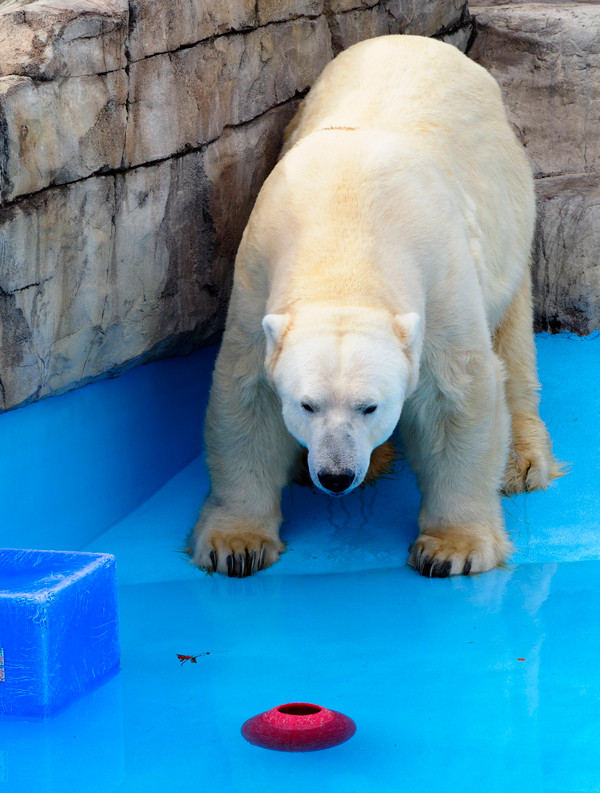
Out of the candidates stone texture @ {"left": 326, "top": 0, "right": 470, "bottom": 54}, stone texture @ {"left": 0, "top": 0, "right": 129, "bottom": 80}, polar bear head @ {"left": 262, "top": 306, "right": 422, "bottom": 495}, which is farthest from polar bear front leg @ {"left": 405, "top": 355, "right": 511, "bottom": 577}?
stone texture @ {"left": 326, "top": 0, "right": 470, "bottom": 54}

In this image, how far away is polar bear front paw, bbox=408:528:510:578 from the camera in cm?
334

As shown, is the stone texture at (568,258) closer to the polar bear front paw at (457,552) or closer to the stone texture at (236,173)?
the stone texture at (236,173)

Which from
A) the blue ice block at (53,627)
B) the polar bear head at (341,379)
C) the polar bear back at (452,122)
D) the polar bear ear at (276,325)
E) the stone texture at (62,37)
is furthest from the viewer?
the polar bear back at (452,122)

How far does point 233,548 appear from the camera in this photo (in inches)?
134

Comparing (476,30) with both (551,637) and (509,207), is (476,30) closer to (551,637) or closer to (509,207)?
(509,207)

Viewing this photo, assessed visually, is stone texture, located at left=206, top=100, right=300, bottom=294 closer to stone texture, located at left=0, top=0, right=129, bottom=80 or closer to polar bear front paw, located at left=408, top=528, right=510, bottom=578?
stone texture, located at left=0, top=0, right=129, bottom=80

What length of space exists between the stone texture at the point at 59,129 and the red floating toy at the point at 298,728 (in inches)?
57.6

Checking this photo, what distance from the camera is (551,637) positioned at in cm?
293

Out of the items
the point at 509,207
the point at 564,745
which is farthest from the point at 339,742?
the point at 509,207

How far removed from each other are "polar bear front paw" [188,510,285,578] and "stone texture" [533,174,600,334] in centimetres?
250

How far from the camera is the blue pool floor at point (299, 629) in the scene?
2350mm

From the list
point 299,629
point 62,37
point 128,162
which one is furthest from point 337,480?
point 62,37

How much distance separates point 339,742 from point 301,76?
9.42 feet

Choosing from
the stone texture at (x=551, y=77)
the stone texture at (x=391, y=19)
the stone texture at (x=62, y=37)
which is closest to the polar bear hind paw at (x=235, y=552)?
the stone texture at (x=62, y=37)
